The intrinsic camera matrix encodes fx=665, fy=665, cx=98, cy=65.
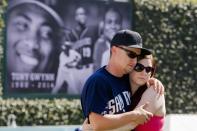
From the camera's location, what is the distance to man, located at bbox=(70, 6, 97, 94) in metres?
12.3

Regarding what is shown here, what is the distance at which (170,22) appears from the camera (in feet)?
44.2

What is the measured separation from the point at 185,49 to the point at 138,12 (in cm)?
138

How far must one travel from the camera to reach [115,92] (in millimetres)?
4254

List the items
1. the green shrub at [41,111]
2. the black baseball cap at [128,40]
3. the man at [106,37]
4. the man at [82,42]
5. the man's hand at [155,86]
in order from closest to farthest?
the black baseball cap at [128,40] < the man's hand at [155,86] < the green shrub at [41,111] < the man at [82,42] < the man at [106,37]

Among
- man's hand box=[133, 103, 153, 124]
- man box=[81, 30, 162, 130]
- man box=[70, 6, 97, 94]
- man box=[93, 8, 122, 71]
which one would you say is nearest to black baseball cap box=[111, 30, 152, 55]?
man box=[81, 30, 162, 130]

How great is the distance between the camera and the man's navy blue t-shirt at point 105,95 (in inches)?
164

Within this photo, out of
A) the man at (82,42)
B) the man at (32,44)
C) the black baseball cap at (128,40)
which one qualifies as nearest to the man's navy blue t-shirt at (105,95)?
the black baseball cap at (128,40)

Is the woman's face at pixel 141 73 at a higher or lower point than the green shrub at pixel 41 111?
higher

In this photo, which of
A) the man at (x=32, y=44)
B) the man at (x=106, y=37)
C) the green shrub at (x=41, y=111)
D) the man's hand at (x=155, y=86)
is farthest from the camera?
the man at (x=106, y=37)

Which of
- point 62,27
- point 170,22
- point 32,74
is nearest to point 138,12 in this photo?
point 170,22

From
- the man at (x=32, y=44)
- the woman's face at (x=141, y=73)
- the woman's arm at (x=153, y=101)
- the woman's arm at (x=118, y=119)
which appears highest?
the woman's face at (x=141, y=73)

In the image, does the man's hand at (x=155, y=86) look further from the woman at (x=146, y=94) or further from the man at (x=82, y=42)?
the man at (x=82, y=42)

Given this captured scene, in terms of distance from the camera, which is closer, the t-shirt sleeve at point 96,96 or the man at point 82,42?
the t-shirt sleeve at point 96,96

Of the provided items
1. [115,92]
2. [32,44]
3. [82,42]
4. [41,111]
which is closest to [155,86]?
[115,92]
